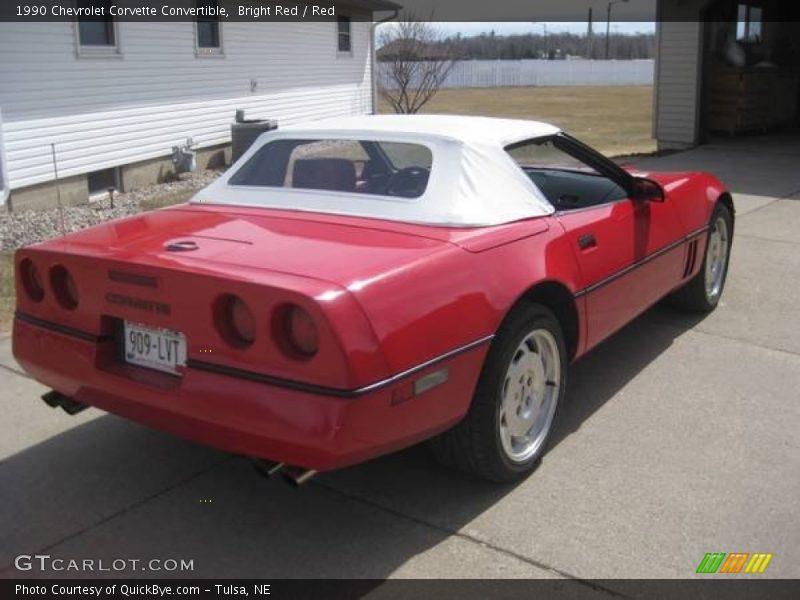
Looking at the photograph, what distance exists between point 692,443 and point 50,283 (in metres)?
2.79

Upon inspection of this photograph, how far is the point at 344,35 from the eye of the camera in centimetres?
1975

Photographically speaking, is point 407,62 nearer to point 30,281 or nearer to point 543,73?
point 30,281

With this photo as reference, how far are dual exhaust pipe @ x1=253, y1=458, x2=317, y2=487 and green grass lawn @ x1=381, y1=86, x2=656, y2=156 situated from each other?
46.7 ft

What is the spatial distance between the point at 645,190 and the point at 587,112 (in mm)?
25513

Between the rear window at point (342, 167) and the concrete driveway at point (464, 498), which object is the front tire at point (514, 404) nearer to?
the concrete driveway at point (464, 498)

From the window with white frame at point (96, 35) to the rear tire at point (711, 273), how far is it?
30.0 ft

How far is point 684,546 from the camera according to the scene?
2908 millimetres

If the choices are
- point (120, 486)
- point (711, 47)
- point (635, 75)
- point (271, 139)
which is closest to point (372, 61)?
point (711, 47)

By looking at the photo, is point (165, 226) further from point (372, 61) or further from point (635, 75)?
point (635, 75)

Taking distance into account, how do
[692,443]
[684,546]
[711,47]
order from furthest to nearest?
[711,47] → [692,443] → [684,546]

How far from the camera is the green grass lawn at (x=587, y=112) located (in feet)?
62.0

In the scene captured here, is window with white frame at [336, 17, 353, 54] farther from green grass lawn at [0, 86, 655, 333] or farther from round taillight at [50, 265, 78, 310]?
round taillight at [50, 265, 78, 310]

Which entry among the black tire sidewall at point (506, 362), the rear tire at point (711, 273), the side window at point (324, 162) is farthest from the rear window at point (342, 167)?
the rear tire at point (711, 273)

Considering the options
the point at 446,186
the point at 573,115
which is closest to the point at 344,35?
the point at 573,115
